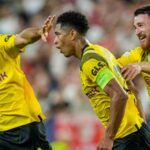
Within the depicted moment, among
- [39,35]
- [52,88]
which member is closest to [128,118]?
[39,35]

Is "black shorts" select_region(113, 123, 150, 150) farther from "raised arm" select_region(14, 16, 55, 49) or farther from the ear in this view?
"raised arm" select_region(14, 16, 55, 49)

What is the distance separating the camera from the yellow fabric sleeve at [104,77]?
281 inches

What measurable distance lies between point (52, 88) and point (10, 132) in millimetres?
5362

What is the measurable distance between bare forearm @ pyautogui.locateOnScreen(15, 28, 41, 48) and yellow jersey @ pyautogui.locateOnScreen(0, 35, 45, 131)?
154 mm

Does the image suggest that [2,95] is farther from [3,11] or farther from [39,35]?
[3,11]

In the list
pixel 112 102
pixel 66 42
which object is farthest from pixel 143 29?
pixel 112 102

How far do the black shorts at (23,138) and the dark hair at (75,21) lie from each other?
1.14 metres

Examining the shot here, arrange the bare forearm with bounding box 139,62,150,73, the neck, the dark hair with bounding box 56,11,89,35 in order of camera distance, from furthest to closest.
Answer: the dark hair with bounding box 56,11,89,35 → the neck → the bare forearm with bounding box 139,62,150,73

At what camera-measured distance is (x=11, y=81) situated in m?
8.08

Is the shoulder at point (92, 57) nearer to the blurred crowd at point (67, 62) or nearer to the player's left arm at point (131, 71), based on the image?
the player's left arm at point (131, 71)

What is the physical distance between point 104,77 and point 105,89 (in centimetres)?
11

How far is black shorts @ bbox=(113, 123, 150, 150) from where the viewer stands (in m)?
7.61

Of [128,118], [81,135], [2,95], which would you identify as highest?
[2,95]

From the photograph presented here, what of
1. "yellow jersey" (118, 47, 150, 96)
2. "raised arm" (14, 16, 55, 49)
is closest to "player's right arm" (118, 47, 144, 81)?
"yellow jersey" (118, 47, 150, 96)
